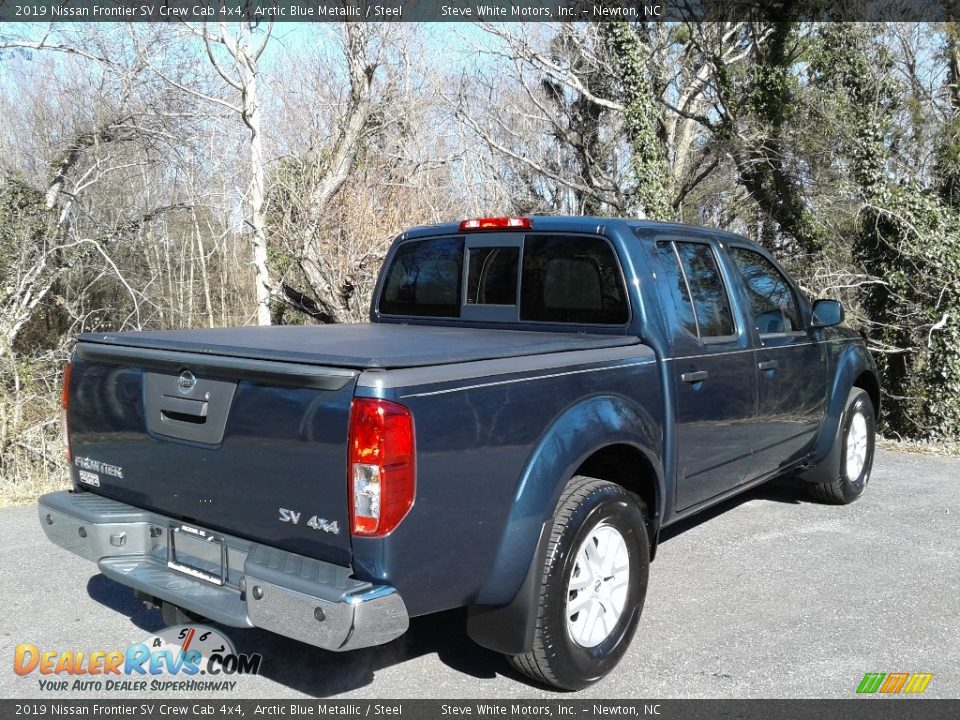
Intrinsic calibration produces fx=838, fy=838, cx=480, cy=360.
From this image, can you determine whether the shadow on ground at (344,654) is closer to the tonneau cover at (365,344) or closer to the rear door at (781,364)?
the tonneau cover at (365,344)

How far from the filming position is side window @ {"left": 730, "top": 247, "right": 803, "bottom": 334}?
16.8 feet

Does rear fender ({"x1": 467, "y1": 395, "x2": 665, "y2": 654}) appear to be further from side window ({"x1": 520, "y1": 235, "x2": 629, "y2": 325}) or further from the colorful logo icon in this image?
the colorful logo icon

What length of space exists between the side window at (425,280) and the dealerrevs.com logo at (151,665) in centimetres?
217

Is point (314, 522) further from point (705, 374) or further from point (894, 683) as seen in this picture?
point (894, 683)

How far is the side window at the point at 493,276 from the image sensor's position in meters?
4.66

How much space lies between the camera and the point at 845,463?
625 cm

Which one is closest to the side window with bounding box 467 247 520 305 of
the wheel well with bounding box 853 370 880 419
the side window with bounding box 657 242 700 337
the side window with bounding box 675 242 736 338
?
the side window with bounding box 657 242 700 337

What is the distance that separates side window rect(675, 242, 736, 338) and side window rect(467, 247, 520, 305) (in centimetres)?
93

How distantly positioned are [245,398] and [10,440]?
784 centimetres

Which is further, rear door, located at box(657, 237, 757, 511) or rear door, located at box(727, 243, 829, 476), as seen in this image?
rear door, located at box(727, 243, 829, 476)

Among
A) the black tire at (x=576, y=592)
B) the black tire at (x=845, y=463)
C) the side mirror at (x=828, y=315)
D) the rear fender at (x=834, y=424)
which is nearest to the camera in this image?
the black tire at (x=576, y=592)

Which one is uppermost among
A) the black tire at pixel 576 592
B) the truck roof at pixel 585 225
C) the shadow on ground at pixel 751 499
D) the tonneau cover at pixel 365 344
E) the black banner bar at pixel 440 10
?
the black banner bar at pixel 440 10

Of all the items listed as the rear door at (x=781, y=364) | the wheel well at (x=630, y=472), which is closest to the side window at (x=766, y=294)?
the rear door at (x=781, y=364)

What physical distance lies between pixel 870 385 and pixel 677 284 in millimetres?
3185
